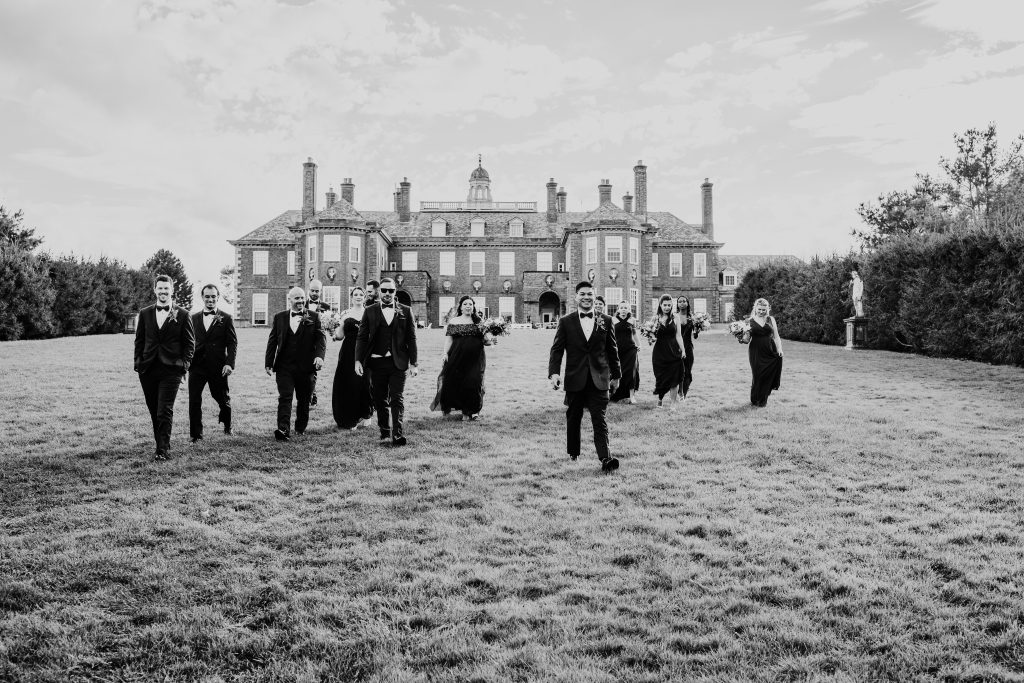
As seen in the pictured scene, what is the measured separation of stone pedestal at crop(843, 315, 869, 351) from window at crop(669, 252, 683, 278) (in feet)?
99.3

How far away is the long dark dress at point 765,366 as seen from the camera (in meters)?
11.8

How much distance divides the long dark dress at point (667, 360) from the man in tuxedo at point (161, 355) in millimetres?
7463

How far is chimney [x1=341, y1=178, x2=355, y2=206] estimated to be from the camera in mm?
50500

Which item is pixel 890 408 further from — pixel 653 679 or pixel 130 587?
pixel 130 587

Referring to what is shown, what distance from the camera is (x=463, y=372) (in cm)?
1104

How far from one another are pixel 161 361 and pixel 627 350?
24.8ft

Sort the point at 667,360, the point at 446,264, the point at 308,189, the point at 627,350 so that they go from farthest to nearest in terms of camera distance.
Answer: the point at 446,264 → the point at 308,189 → the point at 627,350 → the point at 667,360

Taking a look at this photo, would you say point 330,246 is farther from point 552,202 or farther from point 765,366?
point 765,366

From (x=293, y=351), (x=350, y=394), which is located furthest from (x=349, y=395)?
(x=293, y=351)

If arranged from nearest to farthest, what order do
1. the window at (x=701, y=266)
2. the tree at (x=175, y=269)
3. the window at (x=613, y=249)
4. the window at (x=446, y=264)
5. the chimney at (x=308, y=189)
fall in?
the window at (x=613, y=249)
the chimney at (x=308, y=189)
the window at (x=446, y=264)
the window at (x=701, y=266)
the tree at (x=175, y=269)

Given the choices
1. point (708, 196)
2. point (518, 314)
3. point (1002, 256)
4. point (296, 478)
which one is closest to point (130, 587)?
point (296, 478)

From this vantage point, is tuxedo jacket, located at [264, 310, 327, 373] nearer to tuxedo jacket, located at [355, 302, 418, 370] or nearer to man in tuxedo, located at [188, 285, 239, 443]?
man in tuxedo, located at [188, 285, 239, 443]

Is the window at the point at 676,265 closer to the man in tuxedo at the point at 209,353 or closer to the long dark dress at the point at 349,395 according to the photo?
the long dark dress at the point at 349,395

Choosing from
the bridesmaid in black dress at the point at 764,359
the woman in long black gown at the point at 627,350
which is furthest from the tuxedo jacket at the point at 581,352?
the bridesmaid in black dress at the point at 764,359
